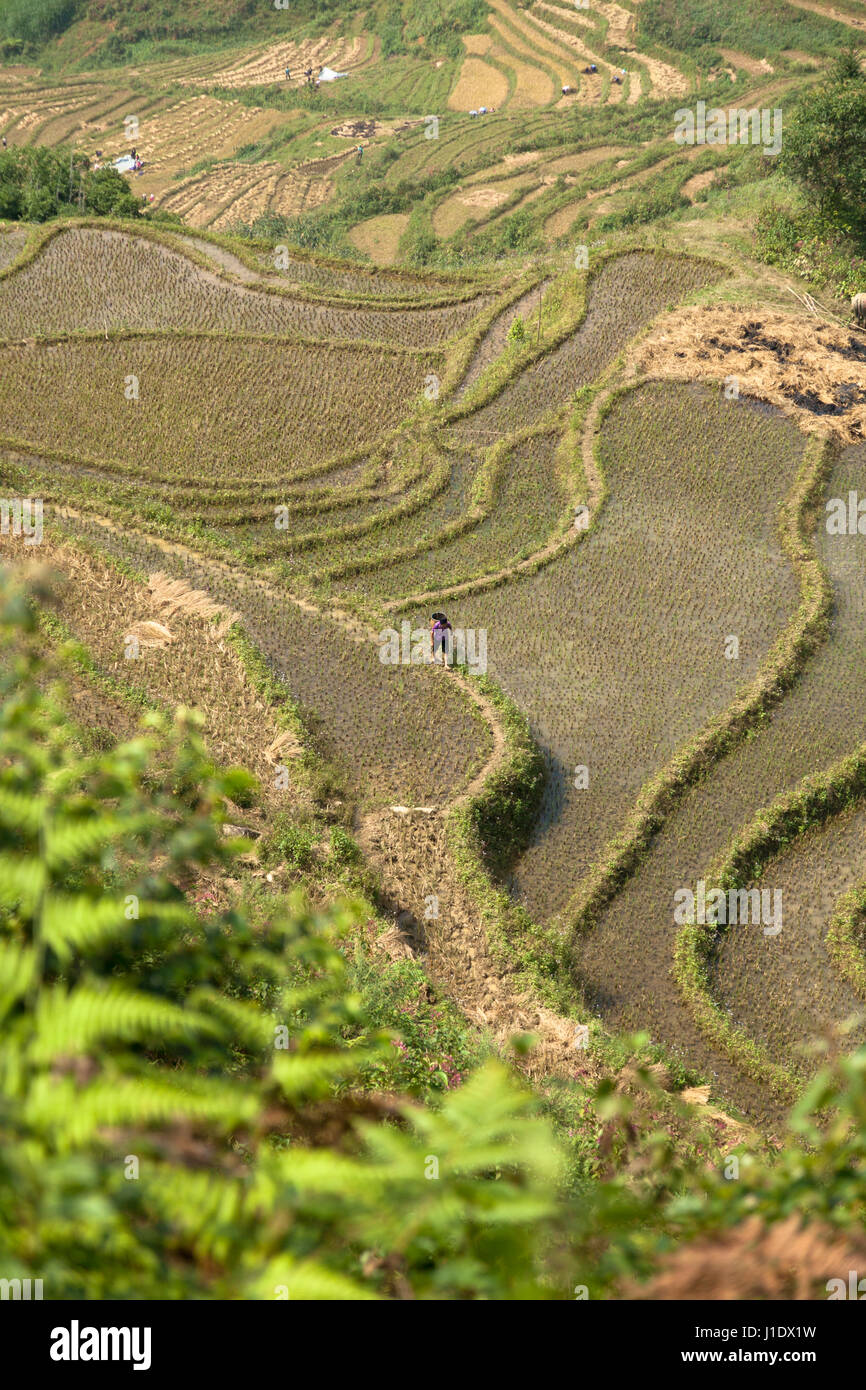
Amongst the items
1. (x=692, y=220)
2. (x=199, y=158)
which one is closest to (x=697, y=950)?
(x=692, y=220)

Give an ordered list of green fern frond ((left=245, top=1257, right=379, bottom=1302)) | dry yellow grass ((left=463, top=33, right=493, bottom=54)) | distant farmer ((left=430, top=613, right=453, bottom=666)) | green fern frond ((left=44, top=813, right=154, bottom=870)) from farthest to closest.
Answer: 1. dry yellow grass ((left=463, top=33, right=493, bottom=54))
2. distant farmer ((left=430, top=613, right=453, bottom=666))
3. green fern frond ((left=44, top=813, right=154, bottom=870))
4. green fern frond ((left=245, top=1257, right=379, bottom=1302))

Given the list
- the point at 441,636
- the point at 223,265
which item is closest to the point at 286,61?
the point at 223,265

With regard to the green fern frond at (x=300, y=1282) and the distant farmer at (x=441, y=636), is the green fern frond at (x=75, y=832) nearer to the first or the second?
the green fern frond at (x=300, y=1282)

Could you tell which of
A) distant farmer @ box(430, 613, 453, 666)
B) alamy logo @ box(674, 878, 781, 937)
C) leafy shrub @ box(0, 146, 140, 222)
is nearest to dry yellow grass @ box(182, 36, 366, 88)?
leafy shrub @ box(0, 146, 140, 222)

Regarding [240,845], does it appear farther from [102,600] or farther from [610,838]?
[102,600]

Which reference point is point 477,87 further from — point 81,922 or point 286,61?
point 81,922

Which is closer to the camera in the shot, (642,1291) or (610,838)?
(642,1291)

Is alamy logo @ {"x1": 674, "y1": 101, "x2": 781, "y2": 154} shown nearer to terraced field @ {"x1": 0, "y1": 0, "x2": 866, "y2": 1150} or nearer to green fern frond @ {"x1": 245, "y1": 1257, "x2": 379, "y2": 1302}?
terraced field @ {"x1": 0, "y1": 0, "x2": 866, "y2": 1150}
